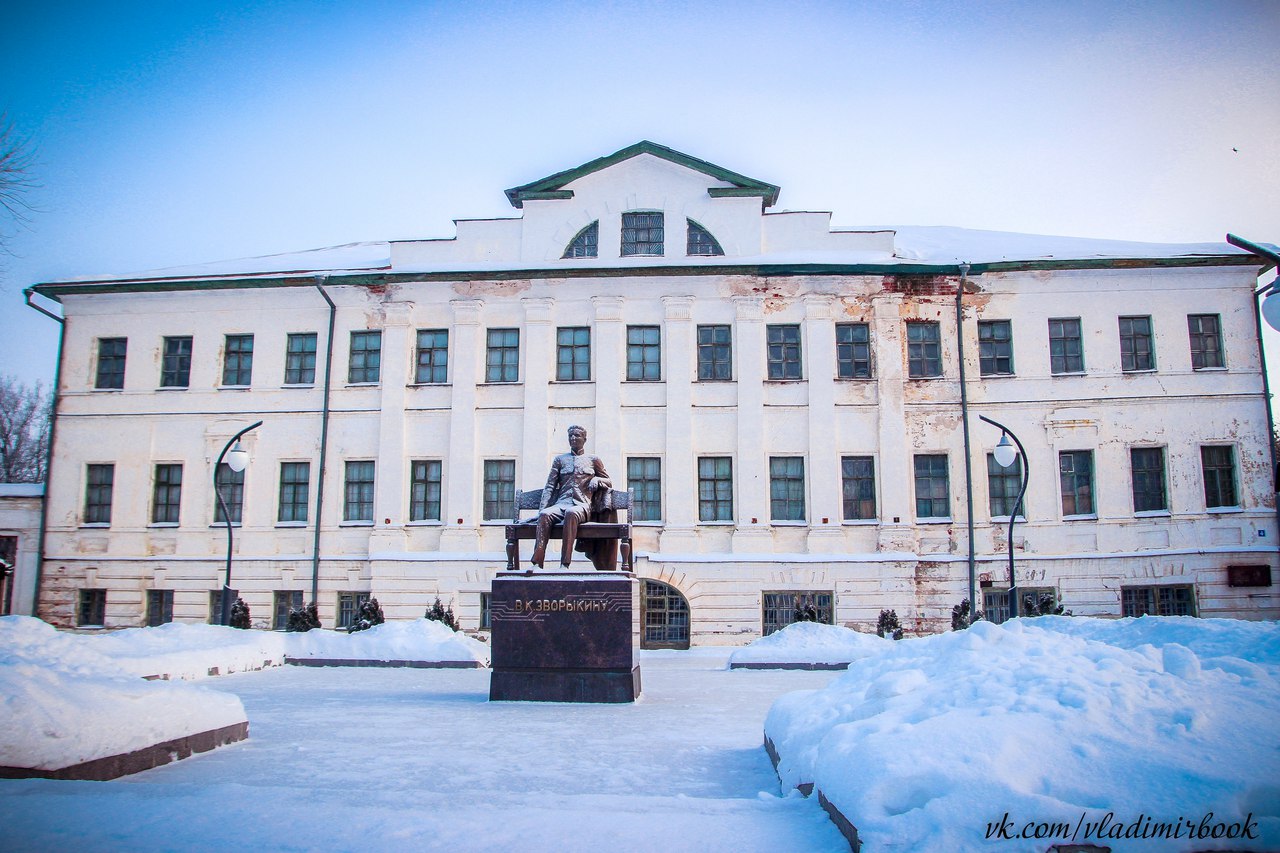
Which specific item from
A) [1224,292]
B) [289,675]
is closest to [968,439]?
[1224,292]

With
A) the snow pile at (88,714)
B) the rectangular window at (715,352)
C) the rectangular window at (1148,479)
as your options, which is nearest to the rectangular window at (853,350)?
the rectangular window at (715,352)

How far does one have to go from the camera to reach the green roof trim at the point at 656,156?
79.7ft

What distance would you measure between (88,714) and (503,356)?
751 inches

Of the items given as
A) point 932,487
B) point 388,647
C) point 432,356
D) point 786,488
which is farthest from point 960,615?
point 432,356

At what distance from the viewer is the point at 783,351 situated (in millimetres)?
23797

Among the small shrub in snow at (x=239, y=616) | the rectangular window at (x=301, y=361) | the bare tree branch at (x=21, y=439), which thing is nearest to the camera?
the small shrub in snow at (x=239, y=616)

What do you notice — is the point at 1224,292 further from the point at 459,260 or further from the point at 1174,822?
the point at 1174,822

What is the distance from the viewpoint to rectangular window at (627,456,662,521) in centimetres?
2311

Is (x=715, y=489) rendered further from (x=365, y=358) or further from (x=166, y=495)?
(x=166, y=495)

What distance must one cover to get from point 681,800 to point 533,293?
66.0 feet

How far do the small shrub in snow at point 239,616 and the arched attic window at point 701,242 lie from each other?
1456 cm

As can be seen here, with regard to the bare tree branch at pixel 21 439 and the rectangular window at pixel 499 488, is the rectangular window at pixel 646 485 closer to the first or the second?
the rectangular window at pixel 499 488

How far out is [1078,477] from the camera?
2300cm

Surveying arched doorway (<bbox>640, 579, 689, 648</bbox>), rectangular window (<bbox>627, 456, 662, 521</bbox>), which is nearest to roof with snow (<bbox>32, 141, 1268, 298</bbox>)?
rectangular window (<bbox>627, 456, 662, 521</bbox>)
